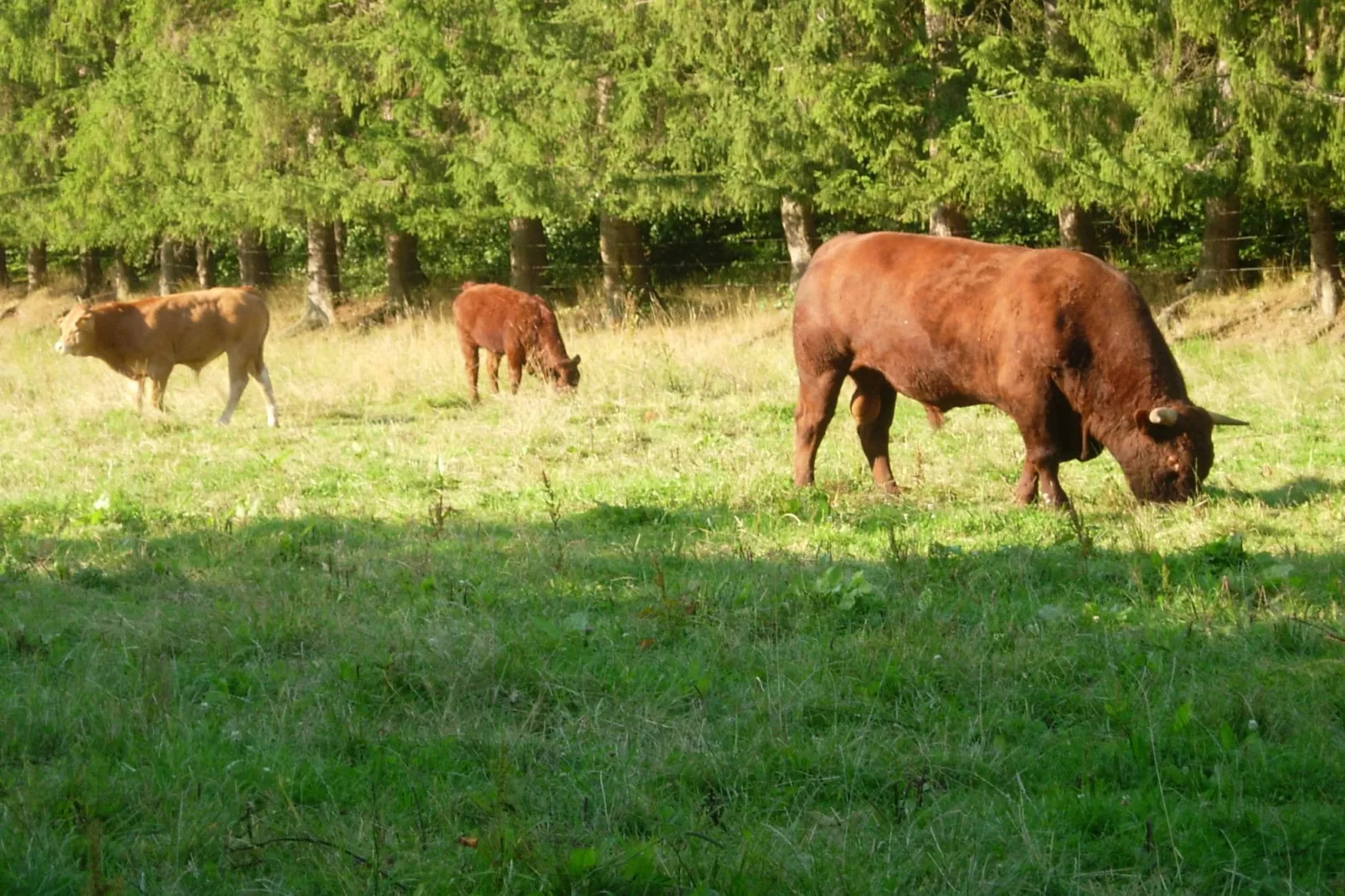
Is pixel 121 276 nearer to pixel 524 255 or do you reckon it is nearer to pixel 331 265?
pixel 331 265

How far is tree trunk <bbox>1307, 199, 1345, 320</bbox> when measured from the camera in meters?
19.8

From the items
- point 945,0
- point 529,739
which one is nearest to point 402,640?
point 529,739

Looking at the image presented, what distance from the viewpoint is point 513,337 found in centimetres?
1828

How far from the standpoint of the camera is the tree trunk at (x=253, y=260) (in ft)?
107

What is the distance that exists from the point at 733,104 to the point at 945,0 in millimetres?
3417

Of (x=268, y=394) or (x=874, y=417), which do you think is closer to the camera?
(x=874, y=417)

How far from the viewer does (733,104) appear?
22125 mm

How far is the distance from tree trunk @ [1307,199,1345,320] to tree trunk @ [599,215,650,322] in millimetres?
11196

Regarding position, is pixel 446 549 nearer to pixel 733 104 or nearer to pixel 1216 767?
pixel 1216 767

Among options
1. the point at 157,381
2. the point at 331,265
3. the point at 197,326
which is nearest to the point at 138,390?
the point at 157,381

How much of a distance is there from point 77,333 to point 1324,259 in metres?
15.7

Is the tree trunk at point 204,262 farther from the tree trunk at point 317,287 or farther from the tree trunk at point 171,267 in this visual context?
the tree trunk at point 317,287

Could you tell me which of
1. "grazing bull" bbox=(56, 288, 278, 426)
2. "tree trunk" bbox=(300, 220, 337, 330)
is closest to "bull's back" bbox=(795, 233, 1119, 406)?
"grazing bull" bbox=(56, 288, 278, 426)

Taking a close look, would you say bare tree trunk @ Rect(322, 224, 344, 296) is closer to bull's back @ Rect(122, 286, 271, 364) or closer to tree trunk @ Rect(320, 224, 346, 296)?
tree trunk @ Rect(320, 224, 346, 296)
